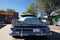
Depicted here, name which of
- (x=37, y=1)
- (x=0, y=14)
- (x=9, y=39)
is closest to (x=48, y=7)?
(x=37, y=1)

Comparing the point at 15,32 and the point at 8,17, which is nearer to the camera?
the point at 15,32

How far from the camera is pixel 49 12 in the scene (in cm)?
3466

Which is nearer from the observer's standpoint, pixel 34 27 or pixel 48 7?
pixel 34 27

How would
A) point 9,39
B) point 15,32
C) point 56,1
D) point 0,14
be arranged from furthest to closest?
point 0,14, point 56,1, point 9,39, point 15,32

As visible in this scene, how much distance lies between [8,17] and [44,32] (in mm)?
35751

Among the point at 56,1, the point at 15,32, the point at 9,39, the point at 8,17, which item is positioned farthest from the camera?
the point at 8,17

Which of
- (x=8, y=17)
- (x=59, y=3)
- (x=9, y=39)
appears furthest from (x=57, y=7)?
(x=9, y=39)

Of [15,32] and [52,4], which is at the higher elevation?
[52,4]

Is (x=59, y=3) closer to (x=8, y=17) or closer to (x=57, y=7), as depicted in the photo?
(x=57, y=7)

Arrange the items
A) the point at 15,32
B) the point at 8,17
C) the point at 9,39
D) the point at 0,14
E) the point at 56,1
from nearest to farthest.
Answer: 1. the point at 15,32
2. the point at 9,39
3. the point at 56,1
4. the point at 0,14
5. the point at 8,17

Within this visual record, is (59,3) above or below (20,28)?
above

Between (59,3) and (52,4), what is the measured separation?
1763 mm

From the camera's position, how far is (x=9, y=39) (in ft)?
29.9

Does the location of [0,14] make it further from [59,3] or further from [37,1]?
[59,3]
